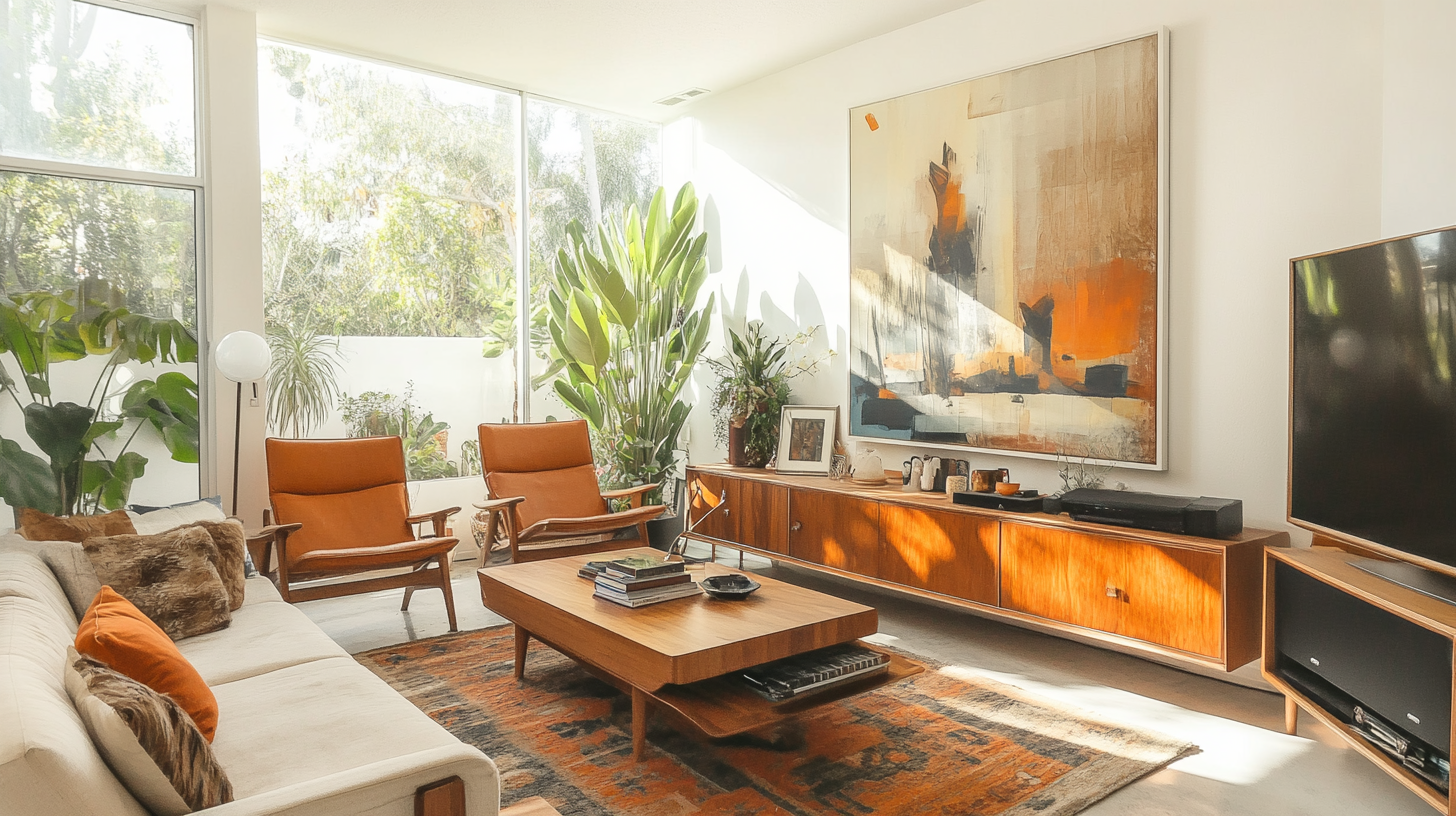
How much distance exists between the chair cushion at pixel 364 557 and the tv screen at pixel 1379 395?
3.33 m

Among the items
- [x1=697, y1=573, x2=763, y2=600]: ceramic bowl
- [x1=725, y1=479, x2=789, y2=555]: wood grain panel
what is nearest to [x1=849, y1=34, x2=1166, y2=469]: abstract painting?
[x1=725, y1=479, x2=789, y2=555]: wood grain panel

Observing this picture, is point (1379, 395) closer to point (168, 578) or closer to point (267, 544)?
point (168, 578)

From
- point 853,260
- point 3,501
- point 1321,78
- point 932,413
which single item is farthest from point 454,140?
point 1321,78

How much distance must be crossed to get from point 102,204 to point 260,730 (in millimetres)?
3378

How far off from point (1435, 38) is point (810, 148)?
298 cm

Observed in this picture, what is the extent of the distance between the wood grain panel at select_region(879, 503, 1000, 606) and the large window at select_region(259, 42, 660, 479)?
2691 millimetres

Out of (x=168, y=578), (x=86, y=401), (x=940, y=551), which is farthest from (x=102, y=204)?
(x=940, y=551)

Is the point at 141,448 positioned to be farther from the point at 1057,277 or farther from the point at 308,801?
the point at 1057,277

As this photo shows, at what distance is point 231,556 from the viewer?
9.78 feet

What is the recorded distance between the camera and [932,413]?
432cm

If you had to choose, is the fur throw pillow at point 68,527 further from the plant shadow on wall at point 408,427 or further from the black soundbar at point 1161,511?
the black soundbar at point 1161,511

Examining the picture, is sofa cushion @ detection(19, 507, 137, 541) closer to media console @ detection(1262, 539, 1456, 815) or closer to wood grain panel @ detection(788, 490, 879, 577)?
wood grain panel @ detection(788, 490, 879, 577)

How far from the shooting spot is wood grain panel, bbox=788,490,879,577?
408cm

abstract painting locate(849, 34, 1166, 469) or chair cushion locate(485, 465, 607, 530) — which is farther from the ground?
abstract painting locate(849, 34, 1166, 469)
